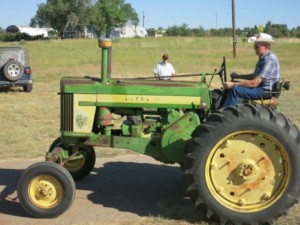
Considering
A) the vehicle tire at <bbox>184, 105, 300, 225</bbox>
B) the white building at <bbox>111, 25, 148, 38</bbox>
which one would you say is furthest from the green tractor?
the white building at <bbox>111, 25, 148, 38</bbox>

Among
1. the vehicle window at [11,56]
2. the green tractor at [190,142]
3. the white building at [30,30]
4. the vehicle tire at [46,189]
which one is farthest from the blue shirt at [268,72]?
the white building at [30,30]

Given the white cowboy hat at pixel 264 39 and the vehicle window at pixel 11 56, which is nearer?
the white cowboy hat at pixel 264 39

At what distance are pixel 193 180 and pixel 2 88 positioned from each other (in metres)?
13.7

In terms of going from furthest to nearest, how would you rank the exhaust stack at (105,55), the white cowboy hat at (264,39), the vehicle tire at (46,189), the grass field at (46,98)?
the grass field at (46,98) < the white cowboy hat at (264,39) < the exhaust stack at (105,55) < the vehicle tire at (46,189)

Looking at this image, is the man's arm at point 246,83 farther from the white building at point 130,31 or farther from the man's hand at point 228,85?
the white building at point 130,31

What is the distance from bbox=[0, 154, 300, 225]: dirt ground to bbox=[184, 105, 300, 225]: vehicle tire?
35 centimetres

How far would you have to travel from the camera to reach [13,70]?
15.0m

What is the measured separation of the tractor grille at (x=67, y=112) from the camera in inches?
206

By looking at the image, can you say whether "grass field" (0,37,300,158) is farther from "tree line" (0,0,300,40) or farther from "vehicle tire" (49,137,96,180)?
"tree line" (0,0,300,40)

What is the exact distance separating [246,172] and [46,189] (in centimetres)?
209

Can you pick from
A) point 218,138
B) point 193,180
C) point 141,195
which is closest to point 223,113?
point 218,138

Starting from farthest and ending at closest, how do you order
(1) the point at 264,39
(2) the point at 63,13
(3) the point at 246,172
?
(2) the point at 63,13
(1) the point at 264,39
(3) the point at 246,172

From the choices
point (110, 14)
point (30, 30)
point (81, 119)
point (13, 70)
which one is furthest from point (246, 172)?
point (30, 30)

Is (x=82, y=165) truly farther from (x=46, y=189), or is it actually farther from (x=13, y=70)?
(x=13, y=70)
